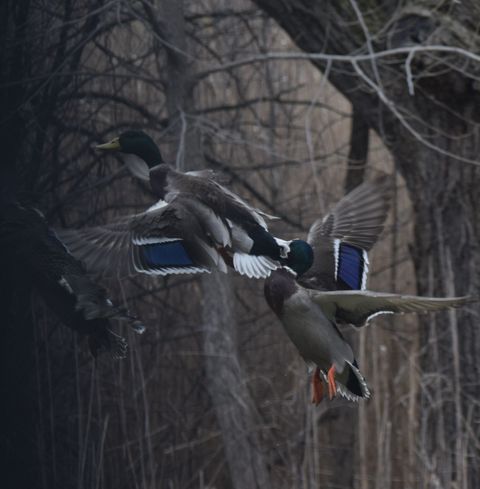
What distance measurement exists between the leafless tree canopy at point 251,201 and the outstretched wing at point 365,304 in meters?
0.91

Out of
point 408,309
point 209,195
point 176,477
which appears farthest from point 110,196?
point 176,477

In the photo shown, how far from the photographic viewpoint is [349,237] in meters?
5.14

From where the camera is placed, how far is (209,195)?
14.5 ft

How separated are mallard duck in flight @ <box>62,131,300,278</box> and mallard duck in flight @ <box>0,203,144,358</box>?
342 mm

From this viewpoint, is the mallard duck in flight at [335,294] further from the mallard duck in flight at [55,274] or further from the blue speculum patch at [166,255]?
the mallard duck in flight at [55,274]

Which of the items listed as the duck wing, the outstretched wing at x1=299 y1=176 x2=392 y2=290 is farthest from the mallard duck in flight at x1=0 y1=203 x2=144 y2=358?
the outstretched wing at x1=299 y1=176 x2=392 y2=290

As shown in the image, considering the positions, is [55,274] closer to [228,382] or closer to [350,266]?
[350,266]

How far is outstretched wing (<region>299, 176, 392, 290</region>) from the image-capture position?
4.92 metres

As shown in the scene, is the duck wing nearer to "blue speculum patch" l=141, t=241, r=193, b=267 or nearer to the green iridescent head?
"blue speculum patch" l=141, t=241, r=193, b=267

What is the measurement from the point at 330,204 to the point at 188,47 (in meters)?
1.57

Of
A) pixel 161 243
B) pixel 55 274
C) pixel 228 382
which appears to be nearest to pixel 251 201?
pixel 228 382

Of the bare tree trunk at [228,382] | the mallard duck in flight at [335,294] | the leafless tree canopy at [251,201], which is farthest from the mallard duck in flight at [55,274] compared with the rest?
the bare tree trunk at [228,382]

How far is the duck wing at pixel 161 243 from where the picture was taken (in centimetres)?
436

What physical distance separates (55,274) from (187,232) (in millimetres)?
665
